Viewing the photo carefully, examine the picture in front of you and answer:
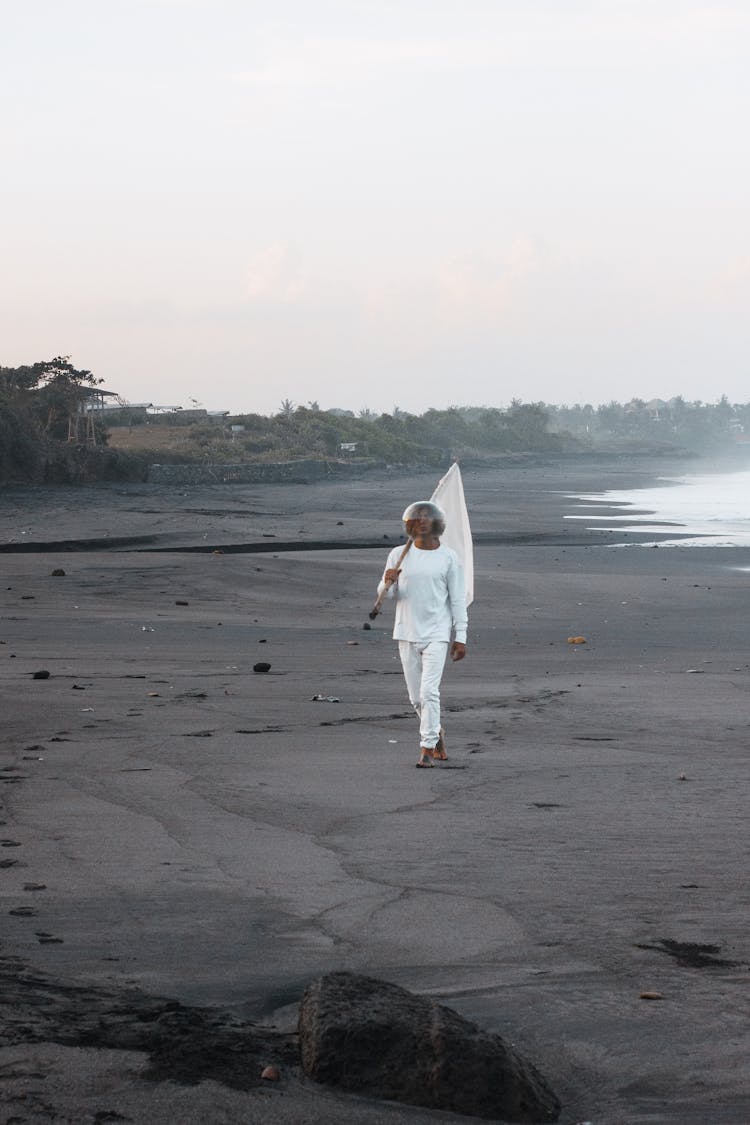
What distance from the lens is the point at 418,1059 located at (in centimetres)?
392

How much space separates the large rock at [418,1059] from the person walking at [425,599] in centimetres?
508

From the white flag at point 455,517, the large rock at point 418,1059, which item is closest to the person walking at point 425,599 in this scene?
the white flag at point 455,517

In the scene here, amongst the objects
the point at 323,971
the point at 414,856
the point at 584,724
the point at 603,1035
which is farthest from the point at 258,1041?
the point at 584,724

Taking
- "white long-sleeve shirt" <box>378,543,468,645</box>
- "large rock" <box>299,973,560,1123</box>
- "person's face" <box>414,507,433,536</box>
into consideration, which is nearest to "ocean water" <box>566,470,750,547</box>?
"white long-sleeve shirt" <box>378,543,468,645</box>

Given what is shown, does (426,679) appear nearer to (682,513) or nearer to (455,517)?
(455,517)

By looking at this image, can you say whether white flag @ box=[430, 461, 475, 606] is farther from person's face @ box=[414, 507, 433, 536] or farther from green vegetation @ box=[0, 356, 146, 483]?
green vegetation @ box=[0, 356, 146, 483]

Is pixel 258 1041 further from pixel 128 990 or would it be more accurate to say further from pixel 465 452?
pixel 465 452

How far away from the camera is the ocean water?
35097mm

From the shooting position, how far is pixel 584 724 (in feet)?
35.0

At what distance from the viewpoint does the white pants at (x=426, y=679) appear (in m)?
8.97

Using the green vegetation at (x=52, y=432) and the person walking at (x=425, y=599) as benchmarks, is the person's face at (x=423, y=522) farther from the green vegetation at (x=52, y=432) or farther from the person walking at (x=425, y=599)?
the green vegetation at (x=52, y=432)

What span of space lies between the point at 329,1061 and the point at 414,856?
2.67m

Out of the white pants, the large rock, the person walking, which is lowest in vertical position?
the large rock

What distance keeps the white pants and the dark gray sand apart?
352 mm
